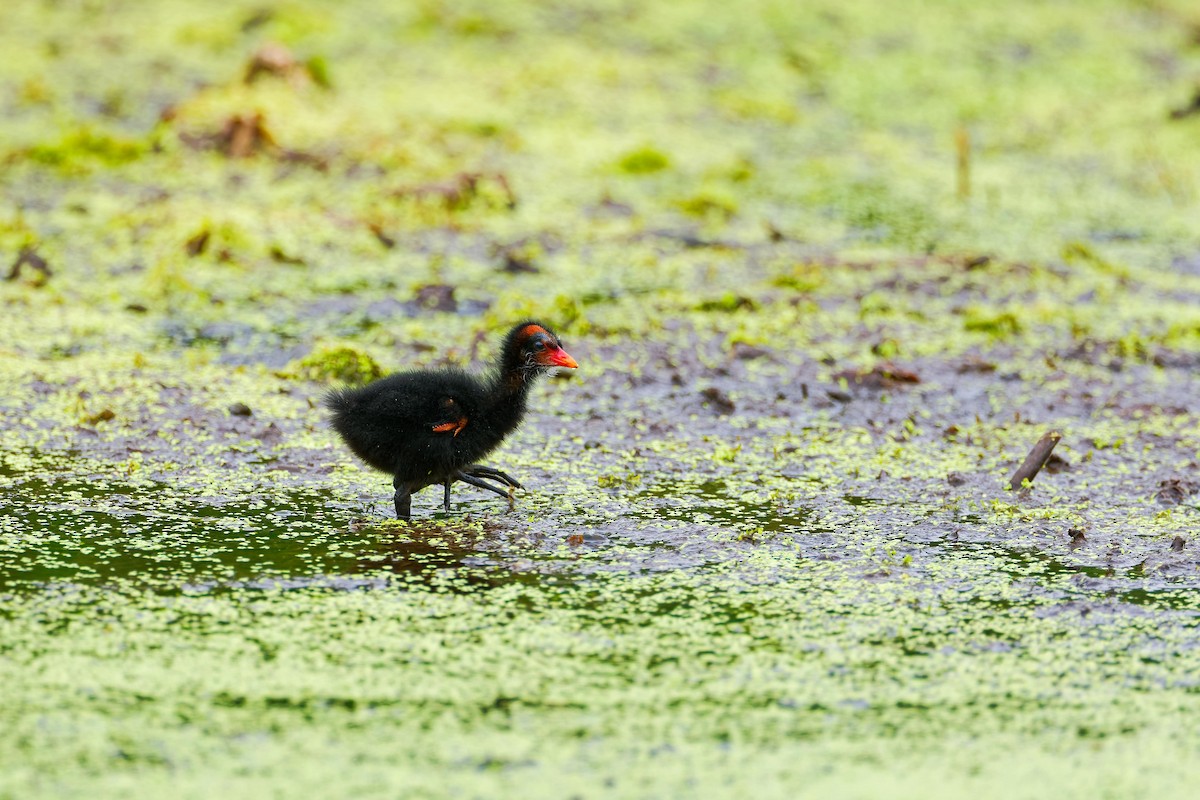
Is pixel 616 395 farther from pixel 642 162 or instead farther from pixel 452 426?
pixel 642 162

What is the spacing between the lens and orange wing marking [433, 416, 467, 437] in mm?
4906

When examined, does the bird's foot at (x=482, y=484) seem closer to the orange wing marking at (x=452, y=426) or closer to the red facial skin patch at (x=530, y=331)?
the orange wing marking at (x=452, y=426)

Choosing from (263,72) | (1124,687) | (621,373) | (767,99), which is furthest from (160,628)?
(767,99)

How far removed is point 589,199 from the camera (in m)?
9.38

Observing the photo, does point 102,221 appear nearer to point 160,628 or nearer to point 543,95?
point 543,95

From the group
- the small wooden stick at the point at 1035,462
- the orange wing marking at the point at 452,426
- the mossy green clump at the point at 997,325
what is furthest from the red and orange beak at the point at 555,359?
the mossy green clump at the point at 997,325

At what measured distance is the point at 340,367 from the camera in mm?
6578

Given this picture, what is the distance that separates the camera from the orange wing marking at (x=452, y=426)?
4906 millimetres

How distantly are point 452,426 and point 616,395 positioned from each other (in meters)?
1.66

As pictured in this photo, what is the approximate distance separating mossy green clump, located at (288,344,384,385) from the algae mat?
2 cm

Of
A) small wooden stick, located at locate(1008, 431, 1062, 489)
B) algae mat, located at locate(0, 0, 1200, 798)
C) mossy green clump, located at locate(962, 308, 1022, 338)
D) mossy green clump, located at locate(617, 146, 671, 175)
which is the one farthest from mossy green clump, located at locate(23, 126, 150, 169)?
small wooden stick, located at locate(1008, 431, 1062, 489)

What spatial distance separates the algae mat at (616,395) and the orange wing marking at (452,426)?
30 cm

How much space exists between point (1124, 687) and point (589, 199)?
5963 mm

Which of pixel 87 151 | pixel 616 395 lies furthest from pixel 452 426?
pixel 87 151
